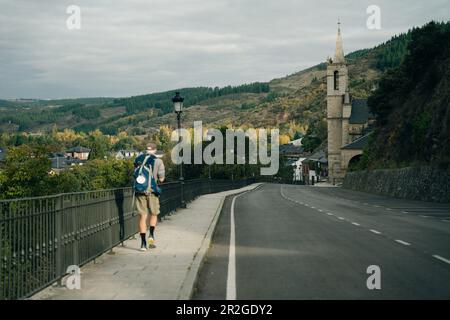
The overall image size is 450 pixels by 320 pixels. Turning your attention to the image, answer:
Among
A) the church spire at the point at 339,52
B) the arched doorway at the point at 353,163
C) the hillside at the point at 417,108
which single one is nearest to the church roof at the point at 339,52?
the church spire at the point at 339,52

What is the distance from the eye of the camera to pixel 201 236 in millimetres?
16375

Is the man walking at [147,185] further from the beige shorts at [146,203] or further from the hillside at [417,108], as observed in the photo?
the hillside at [417,108]

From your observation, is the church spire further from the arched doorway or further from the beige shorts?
the beige shorts

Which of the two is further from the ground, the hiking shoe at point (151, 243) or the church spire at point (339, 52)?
the church spire at point (339, 52)

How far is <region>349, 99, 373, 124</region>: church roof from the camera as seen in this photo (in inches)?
5103

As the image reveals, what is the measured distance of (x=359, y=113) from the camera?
432 feet

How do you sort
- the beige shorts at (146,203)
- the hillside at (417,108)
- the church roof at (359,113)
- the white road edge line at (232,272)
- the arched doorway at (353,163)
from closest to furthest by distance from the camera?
the white road edge line at (232,272), the beige shorts at (146,203), the hillside at (417,108), the arched doorway at (353,163), the church roof at (359,113)

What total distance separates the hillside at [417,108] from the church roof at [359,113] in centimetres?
4898

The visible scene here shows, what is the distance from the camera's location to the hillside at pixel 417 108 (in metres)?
44.6

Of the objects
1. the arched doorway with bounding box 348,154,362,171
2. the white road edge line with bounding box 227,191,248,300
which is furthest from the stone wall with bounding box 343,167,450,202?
the arched doorway with bounding box 348,154,362,171

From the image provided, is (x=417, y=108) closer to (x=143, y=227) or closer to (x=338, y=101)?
(x=143, y=227)

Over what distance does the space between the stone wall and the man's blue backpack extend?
1066 inches

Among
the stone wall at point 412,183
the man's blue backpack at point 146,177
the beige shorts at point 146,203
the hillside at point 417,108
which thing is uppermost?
the hillside at point 417,108
